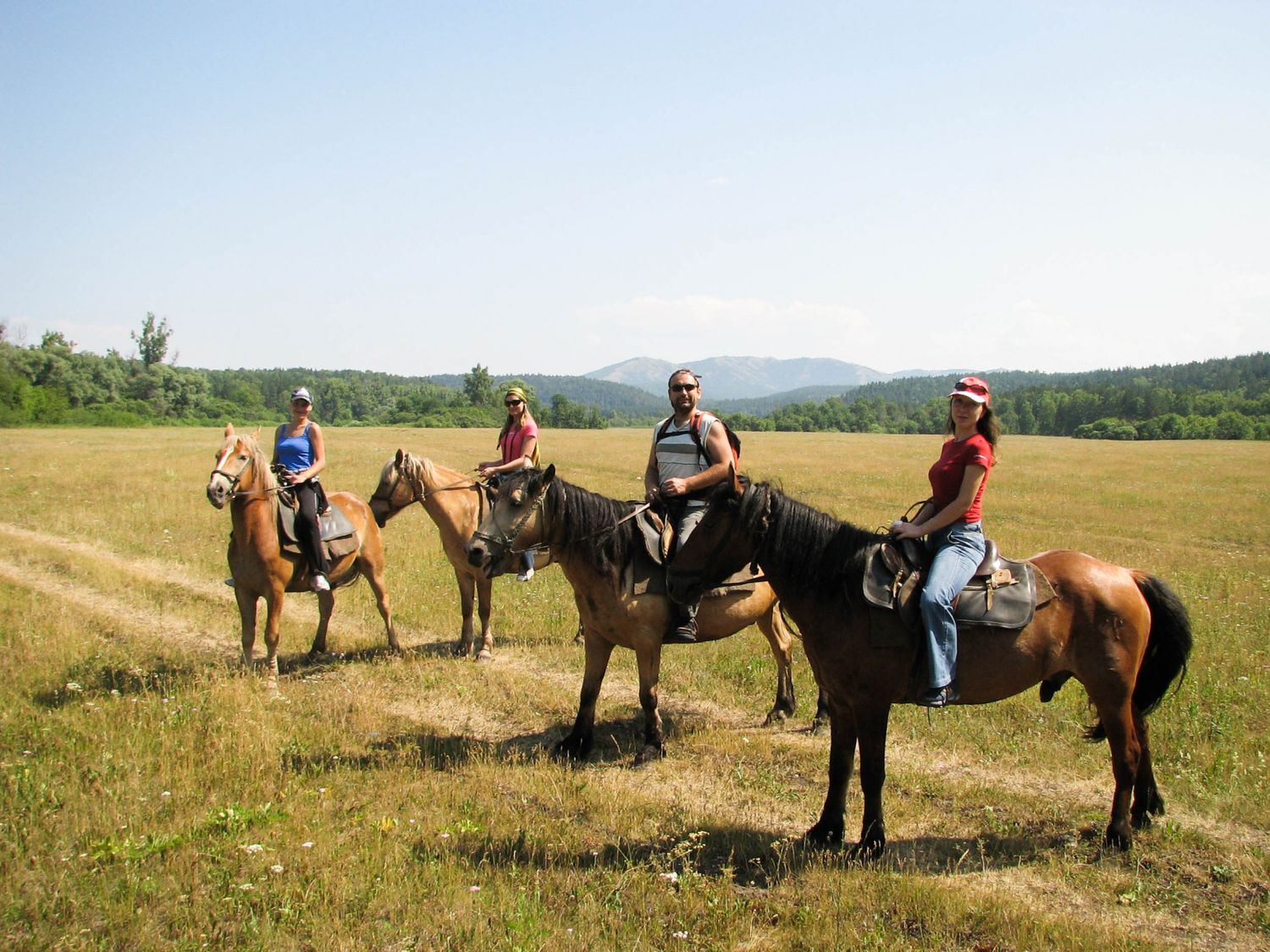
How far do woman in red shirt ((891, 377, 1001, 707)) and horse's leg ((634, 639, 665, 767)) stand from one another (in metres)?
A: 2.41

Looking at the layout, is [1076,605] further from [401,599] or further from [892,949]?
[401,599]

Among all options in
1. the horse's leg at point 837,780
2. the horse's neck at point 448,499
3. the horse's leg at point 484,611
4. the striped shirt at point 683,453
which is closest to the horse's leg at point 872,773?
the horse's leg at point 837,780

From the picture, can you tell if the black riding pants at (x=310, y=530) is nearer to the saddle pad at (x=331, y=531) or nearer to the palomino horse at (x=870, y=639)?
the saddle pad at (x=331, y=531)

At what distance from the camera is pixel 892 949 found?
4289mm

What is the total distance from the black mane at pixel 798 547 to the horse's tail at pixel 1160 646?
7.37ft

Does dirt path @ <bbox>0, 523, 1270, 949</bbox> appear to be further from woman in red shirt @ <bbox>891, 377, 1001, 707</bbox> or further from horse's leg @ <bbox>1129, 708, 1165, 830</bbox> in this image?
woman in red shirt @ <bbox>891, 377, 1001, 707</bbox>

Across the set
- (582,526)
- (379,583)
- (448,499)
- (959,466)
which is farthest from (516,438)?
(959,466)

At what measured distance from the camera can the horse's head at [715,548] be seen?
18.2 feet

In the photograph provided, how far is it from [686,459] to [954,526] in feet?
7.46

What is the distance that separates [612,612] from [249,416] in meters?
115

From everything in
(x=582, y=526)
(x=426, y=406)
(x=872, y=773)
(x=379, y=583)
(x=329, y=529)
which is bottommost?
(x=872, y=773)

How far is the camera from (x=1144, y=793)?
5750mm

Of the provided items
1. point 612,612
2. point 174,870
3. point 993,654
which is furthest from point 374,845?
point 993,654

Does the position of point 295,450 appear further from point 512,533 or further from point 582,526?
point 582,526
